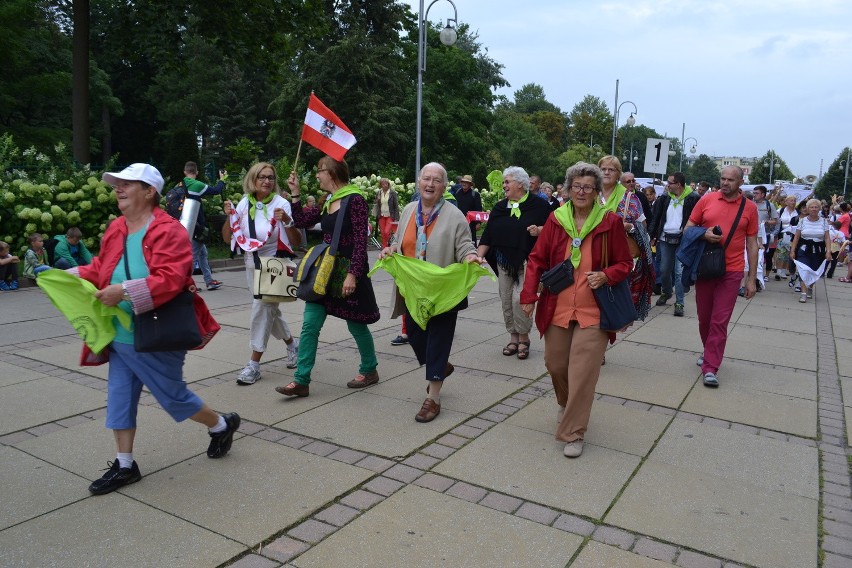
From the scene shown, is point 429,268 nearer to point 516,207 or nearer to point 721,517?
point 516,207

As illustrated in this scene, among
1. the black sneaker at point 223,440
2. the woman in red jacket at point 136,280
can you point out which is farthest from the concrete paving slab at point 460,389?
the woman in red jacket at point 136,280

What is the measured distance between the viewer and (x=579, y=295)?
4430 mm

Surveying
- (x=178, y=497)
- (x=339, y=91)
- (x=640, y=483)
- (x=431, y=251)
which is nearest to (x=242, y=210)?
(x=431, y=251)

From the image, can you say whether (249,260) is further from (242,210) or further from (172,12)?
(172,12)

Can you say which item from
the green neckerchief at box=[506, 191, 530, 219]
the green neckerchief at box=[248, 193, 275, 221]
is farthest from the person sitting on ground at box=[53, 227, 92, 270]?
the green neckerchief at box=[506, 191, 530, 219]

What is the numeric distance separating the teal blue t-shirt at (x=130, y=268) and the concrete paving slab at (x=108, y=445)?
2.87ft

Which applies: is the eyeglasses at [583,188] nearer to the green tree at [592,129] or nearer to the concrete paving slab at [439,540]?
the concrete paving slab at [439,540]

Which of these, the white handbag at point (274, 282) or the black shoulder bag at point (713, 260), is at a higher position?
the black shoulder bag at point (713, 260)

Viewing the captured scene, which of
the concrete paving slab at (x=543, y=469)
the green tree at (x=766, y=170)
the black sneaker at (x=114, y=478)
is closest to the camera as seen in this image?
the black sneaker at (x=114, y=478)

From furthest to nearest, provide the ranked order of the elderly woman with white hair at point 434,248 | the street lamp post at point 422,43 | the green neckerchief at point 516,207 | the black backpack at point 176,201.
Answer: the street lamp post at point 422,43 < the black backpack at point 176,201 < the green neckerchief at point 516,207 < the elderly woman with white hair at point 434,248

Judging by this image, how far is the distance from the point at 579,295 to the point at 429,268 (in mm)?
1125

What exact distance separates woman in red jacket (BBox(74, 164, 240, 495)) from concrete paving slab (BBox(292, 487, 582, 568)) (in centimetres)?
125

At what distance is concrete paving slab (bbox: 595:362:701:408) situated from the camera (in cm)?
583

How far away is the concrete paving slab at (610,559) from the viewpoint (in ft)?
10.3
